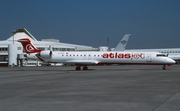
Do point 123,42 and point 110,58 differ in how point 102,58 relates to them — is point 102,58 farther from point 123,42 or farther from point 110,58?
point 123,42

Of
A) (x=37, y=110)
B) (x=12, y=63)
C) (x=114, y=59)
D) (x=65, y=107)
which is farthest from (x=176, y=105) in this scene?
(x=12, y=63)

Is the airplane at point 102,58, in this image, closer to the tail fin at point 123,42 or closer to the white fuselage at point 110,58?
the white fuselage at point 110,58

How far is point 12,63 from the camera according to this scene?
82.5 meters

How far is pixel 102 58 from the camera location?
43.8 m

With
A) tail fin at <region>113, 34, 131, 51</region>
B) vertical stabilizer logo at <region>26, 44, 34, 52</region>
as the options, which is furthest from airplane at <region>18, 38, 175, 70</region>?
tail fin at <region>113, 34, 131, 51</region>

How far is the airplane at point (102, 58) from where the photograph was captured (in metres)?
41.8

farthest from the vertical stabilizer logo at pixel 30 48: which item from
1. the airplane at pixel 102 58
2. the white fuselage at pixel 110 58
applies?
the white fuselage at pixel 110 58

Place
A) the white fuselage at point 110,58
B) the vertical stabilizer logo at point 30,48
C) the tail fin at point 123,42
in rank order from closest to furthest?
the white fuselage at point 110,58 < the vertical stabilizer logo at point 30,48 < the tail fin at point 123,42

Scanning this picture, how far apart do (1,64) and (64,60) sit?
52.1 m

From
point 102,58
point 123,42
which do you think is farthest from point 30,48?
point 123,42

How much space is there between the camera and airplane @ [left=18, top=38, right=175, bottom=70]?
41.8m

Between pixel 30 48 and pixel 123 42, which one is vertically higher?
pixel 123 42

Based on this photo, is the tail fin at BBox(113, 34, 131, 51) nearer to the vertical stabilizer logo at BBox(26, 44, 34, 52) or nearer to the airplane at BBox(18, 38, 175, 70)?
the airplane at BBox(18, 38, 175, 70)

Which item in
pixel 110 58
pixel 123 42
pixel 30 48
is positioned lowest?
pixel 110 58
